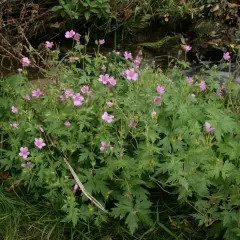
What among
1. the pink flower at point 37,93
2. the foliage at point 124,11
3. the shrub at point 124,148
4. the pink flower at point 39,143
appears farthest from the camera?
the foliage at point 124,11

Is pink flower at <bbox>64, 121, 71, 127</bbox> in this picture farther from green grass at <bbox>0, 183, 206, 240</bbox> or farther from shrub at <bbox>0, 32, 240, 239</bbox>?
green grass at <bbox>0, 183, 206, 240</bbox>

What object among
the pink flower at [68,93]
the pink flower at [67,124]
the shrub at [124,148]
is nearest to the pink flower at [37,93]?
the shrub at [124,148]

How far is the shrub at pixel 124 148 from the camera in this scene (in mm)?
2422

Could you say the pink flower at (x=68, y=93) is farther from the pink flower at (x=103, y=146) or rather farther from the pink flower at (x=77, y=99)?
the pink flower at (x=103, y=146)

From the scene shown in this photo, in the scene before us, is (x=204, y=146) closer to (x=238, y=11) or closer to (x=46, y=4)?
(x=46, y=4)

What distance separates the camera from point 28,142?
2.79 metres

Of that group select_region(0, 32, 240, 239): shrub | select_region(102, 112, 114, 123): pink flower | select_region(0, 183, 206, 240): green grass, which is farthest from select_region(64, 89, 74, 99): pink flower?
select_region(0, 183, 206, 240): green grass

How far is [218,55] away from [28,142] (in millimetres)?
2981

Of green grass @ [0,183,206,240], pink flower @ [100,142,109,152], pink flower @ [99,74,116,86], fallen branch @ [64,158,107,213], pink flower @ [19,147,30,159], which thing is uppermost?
pink flower @ [99,74,116,86]

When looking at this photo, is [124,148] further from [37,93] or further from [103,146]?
[37,93]

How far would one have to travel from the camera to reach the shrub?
95.3 inches

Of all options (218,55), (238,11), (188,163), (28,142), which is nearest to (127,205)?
(188,163)

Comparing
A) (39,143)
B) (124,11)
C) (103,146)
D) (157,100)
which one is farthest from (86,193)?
(124,11)

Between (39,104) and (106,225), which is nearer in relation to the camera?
(106,225)
